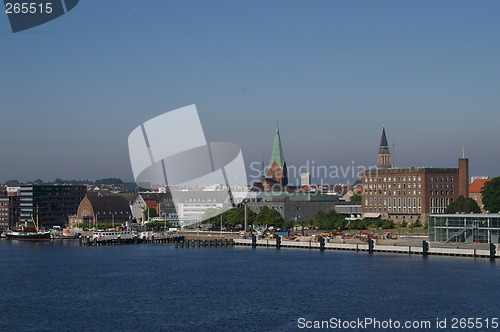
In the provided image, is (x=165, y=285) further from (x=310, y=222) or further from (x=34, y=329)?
(x=310, y=222)

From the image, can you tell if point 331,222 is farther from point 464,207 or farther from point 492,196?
point 492,196

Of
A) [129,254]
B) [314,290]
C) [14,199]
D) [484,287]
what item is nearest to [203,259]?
[129,254]

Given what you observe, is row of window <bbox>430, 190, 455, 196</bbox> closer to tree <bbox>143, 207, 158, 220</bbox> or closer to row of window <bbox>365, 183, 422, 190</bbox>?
row of window <bbox>365, 183, 422, 190</bbox>

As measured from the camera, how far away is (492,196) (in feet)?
355

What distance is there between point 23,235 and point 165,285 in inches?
2992

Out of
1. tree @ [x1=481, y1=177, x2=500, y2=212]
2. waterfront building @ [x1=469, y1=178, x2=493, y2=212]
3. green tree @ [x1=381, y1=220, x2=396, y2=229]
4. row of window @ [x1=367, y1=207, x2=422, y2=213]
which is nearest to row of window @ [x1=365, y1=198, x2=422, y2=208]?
row of window @ [x1=367, y1=207, x2=422, y2=213]

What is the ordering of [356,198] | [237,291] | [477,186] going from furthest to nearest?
[356,198], [477,186], [237,291]

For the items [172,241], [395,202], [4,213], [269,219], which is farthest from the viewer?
[4,213]

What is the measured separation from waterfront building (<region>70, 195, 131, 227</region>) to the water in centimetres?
7163

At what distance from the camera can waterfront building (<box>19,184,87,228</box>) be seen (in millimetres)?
158000

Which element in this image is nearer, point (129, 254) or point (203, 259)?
point (203, 259)

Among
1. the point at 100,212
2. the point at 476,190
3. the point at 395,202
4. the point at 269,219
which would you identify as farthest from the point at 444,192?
the point at 100,212

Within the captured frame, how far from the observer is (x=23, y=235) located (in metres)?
128

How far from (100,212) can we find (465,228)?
89328 millimetres
